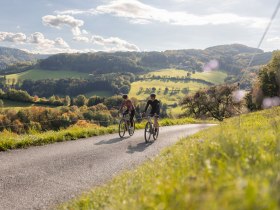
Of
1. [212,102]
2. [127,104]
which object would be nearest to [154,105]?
[127,104]

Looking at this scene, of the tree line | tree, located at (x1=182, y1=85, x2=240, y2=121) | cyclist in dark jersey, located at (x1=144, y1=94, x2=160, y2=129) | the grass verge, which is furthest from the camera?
tree, located at (x1=182, y1=85, x2=240, y2=121)

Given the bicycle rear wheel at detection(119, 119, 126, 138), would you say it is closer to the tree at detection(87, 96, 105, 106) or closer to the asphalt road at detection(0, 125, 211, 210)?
the asphalt road at detection(0, 125, 211, 210)

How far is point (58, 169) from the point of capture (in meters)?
12.1

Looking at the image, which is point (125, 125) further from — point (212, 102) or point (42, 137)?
point (212, 102)

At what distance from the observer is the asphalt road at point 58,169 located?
29.8 feet

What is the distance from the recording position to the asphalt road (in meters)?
9.08

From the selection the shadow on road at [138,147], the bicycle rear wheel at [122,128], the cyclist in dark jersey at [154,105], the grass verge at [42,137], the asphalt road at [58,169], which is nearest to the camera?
the asphalt road at [58,169]

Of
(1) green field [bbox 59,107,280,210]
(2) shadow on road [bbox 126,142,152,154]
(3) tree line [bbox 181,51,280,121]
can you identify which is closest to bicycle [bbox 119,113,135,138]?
(2) shadow on road [bbox 126,142,152,154]

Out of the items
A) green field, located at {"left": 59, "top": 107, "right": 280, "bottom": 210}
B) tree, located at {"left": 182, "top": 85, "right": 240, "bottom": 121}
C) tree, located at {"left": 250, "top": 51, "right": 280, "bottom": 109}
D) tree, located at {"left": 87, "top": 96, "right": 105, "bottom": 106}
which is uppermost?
green field, located at {"left": 59, "top": 107, "right": 280, "bottom": 210}

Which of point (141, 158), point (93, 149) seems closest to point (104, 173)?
point (141, 158)

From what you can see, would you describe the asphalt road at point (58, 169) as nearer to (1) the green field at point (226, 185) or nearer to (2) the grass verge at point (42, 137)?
(2) the grass verge at point (42, 137)

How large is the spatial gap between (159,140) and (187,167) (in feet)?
56.3

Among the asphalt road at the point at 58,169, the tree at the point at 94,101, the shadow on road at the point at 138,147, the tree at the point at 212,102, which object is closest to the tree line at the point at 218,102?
the tree at the point at 212,102

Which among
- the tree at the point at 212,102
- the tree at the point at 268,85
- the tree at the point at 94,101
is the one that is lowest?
the tree at the point at 94,101
